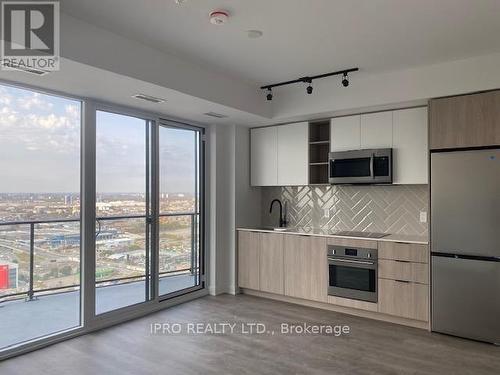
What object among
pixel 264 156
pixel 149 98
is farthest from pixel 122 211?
pixel 264 156

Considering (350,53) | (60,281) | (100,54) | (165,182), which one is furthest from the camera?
(165,182)

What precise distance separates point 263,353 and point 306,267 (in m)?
1.58

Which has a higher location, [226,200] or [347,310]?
[226,200]

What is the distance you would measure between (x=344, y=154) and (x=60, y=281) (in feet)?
11.4

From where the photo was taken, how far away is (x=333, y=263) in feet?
15.0

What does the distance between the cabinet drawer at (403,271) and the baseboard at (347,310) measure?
1.54 feet

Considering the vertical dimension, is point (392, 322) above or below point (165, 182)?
below

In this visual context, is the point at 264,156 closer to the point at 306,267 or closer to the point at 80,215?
the point at 306,267

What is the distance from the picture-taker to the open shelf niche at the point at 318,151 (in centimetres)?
517

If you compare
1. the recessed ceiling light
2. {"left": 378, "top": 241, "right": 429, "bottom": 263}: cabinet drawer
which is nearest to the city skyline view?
the recessed ceiling light

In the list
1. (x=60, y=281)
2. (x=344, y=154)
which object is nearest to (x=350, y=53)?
(x=344, y=154)

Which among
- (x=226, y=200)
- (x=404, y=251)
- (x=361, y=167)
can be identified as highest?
(x=361, y=167)

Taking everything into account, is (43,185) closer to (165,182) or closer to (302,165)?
(165,182)

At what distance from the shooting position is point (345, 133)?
15.7 feet
